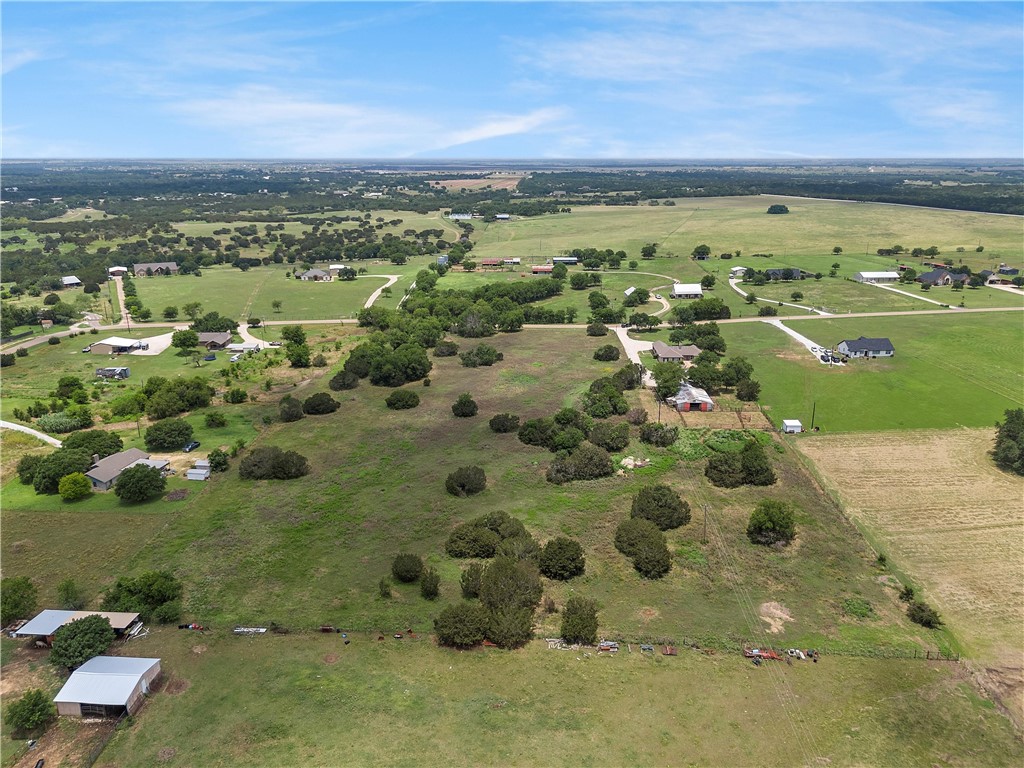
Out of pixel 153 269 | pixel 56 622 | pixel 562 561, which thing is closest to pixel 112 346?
pixel 56 622

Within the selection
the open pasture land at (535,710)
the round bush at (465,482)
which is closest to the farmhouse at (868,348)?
the open pasture land at (535,710)

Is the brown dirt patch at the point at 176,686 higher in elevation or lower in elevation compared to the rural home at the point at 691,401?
lower

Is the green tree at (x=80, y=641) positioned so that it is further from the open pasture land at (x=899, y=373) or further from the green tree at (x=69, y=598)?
the open pasture land at (x=899, y=373)

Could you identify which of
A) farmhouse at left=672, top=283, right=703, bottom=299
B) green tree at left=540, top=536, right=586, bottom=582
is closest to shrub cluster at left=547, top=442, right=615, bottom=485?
green tree at left=540, top=536, right=586, bottom=582

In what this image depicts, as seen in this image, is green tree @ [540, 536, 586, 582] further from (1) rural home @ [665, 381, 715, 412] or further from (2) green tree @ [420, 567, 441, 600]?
(1) rural home @ [665, 381, 715, 412]

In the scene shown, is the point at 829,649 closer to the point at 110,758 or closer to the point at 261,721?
the point at 261,721

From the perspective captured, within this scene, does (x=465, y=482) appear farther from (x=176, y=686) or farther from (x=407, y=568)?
(x=176, y=686)
